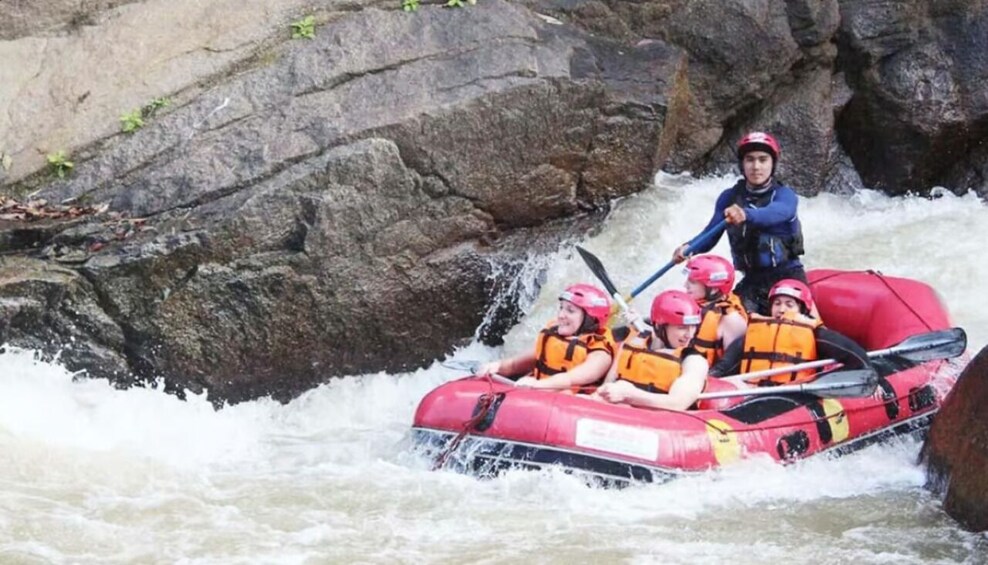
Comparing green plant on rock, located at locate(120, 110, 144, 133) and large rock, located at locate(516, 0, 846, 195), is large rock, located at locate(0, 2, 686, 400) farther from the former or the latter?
large rock, located at locate(516, 0, 846, 195)

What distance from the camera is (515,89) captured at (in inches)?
340

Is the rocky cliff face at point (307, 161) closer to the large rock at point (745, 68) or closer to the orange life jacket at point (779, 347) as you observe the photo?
the large rock at point (745, 68)

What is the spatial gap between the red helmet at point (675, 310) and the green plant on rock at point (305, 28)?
3377mm

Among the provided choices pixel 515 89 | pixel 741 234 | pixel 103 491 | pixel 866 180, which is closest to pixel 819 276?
pixel 741 234

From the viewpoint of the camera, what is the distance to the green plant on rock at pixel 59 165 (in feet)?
27.7

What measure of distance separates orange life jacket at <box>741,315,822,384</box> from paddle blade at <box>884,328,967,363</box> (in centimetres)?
54

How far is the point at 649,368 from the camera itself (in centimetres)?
691

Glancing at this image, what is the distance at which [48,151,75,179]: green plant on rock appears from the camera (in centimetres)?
845

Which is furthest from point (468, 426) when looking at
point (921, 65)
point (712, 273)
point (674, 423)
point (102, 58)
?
point (921, 65)

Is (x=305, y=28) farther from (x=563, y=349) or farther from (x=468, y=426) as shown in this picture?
(x=468, y=426)

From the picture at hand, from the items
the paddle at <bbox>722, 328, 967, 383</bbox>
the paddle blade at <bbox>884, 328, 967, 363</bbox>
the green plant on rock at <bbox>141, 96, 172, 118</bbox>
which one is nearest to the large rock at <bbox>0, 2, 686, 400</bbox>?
the green plant on rock at <bbox>141, 96, 172, 118</bbox>

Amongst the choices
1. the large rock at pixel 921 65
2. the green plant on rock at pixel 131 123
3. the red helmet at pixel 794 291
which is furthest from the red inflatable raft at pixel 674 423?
the large rock at pixel 921 65

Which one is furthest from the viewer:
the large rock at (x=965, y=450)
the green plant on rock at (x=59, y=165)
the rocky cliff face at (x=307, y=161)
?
the green plant on rock at (x=59, y=165)

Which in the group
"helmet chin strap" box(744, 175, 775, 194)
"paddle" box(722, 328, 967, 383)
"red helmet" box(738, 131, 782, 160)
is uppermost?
"red helmet" box(738, 131, 782, 160)
